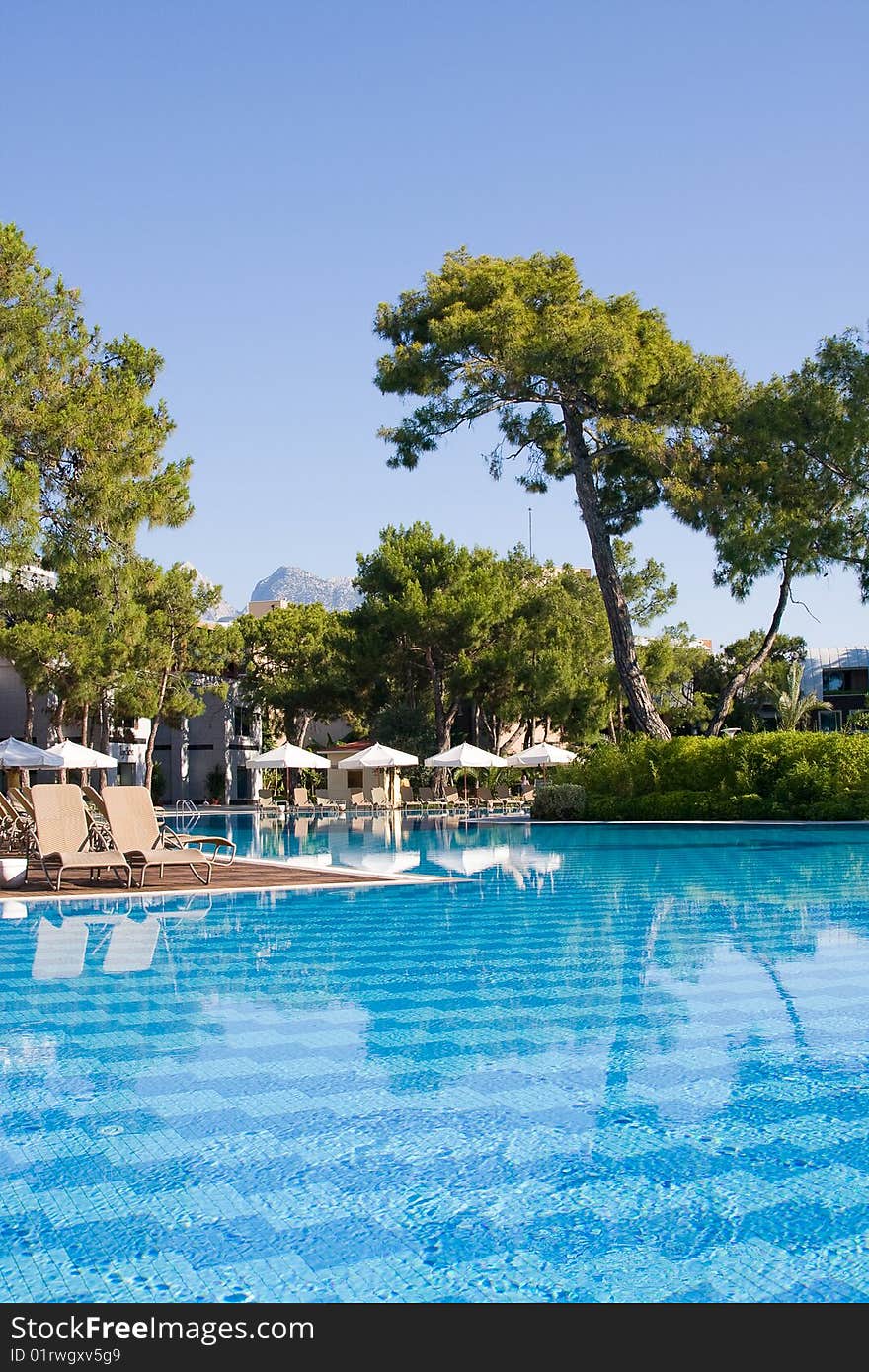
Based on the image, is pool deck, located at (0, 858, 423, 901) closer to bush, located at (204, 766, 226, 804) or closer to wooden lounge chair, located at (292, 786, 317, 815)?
wooden lounge chair, located at (292, 786, 317, 815)

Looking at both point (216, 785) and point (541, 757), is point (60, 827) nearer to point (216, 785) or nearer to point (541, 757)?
point (541, 757)

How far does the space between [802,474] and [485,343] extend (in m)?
7.36

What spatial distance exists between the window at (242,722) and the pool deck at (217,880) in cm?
3713

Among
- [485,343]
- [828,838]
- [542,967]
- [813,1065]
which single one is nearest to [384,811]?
[485,343]

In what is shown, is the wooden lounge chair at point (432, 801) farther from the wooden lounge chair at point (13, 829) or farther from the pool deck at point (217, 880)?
the pool deck at point (217, 880)

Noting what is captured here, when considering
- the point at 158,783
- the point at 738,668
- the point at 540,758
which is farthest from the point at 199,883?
the point at 738,668

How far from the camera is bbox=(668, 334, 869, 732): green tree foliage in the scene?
23.3 m

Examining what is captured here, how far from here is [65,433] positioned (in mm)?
27641

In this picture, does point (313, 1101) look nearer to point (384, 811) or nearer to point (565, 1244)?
point (565, 1244)

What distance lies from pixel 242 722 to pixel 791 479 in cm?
3372

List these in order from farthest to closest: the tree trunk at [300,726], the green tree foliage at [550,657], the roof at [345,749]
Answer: the tree trunk at [300,726], the roof at [345,749], the green tree foliage at [550,657]

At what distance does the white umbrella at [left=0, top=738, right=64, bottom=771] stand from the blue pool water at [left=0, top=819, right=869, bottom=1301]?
1280 centimetres

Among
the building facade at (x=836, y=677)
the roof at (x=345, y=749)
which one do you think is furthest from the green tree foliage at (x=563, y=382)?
the building facade at (x=836, y=677)

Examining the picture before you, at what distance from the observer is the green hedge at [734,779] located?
22.4 m
